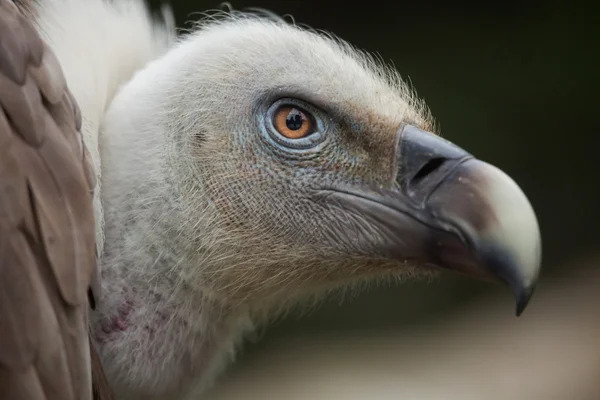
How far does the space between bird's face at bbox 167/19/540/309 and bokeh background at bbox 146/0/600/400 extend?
3097mm

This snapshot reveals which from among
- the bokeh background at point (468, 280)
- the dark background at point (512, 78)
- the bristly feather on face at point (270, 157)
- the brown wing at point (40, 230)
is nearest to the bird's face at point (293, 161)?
the bristly feather on face at point (270, 157)

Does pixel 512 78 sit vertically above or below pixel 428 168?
below

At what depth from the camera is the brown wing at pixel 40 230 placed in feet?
6.64

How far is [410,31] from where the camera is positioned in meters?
8.09

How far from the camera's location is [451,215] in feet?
7.79

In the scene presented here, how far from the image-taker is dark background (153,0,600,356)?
773cm

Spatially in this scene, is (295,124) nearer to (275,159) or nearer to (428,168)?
(275,159)

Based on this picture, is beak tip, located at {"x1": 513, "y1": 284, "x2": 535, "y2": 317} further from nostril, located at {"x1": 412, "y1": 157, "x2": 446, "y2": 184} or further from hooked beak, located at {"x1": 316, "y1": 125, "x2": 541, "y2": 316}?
nostril, located at {"x1": 412, "y1": 157, "x2": 446, "y2": 184}

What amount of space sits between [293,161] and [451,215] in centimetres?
55

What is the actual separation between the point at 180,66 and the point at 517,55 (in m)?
5.70

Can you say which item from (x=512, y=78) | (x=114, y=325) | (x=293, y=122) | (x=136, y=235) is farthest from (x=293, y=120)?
(x=512, y=78)

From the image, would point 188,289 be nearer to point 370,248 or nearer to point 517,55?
point 370,248

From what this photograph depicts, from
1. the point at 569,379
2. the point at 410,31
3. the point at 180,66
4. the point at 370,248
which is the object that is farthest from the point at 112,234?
the point at 410,31

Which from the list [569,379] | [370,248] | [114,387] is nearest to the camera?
[114,387]
